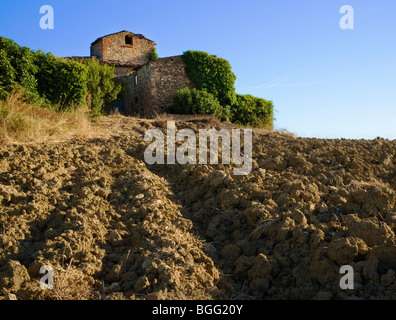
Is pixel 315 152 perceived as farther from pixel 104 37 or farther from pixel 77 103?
pixel 104 37

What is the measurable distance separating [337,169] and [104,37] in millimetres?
20163

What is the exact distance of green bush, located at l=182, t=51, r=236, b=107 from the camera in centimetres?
1633

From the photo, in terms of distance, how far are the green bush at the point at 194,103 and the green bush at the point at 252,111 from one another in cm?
157

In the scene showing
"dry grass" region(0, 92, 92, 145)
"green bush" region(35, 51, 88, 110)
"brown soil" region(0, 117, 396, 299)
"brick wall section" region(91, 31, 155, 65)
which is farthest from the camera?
"brick wall section" region(91, 31, 155, 65)

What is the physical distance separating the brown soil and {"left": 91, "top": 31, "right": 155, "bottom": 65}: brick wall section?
1754cm

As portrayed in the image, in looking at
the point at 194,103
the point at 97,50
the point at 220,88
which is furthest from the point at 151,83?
the point at 97,50

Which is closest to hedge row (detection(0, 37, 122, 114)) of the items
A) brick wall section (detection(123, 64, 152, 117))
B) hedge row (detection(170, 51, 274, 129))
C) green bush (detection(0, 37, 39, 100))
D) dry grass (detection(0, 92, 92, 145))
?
green bush (detection(0, 37, 39, 100))

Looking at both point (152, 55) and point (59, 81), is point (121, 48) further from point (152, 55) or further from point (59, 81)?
point (59, 81)

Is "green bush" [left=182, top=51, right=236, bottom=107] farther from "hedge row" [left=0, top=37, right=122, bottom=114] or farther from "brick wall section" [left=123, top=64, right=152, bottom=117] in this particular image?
"hedge row" [left=0, top=37, right=122, bottom=114]

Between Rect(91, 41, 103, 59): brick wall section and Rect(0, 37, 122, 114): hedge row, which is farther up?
Rect(91, 41, 103, 59): brick wall section

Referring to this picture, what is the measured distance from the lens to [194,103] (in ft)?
48.5

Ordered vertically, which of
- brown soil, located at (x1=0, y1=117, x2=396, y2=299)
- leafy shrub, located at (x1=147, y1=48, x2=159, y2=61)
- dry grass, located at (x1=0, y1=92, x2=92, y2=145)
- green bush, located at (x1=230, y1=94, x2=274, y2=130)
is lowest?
brown soil, located at (x1=0, y1=117, x2=396, y2=299)

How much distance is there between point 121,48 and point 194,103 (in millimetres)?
10853

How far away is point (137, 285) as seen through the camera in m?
3.60
